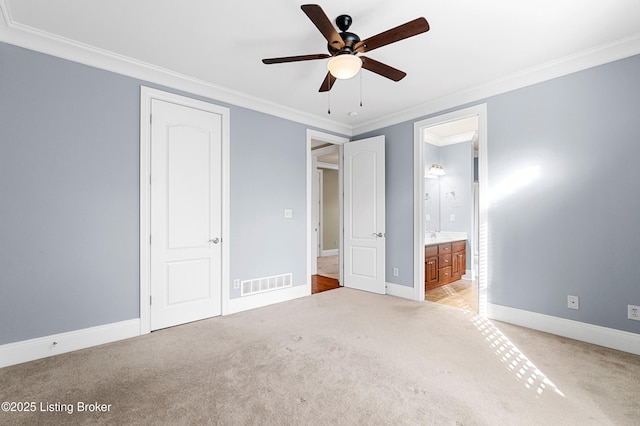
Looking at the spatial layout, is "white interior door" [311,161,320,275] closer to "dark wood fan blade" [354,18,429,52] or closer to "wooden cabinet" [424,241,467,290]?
"wooden cabinet" [424,241,467,290]

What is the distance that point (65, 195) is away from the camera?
2.54 m

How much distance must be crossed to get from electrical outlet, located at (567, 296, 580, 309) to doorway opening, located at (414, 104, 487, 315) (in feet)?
3.26

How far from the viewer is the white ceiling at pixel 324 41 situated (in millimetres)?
2092

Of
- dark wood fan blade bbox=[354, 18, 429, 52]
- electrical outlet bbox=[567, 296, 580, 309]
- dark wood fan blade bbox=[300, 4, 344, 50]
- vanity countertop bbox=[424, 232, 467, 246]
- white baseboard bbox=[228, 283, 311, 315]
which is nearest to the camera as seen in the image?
dark wood fan blade bbox=[300, 4, 344, 50]

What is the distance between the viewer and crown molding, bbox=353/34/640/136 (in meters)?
2.55

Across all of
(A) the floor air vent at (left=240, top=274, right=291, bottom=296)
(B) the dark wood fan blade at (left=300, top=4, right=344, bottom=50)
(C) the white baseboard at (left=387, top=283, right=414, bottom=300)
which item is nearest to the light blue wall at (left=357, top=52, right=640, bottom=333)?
(C) the white baseboard at (left=387, top=283, right=414, bottom=300)

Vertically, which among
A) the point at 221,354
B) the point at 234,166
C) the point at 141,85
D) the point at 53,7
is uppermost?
the point at 53,7

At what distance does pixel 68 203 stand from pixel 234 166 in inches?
64.0

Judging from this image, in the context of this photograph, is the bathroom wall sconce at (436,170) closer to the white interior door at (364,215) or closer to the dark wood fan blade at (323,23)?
the white interior door at (364,215)

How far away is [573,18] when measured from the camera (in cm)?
221

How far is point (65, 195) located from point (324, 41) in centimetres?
260

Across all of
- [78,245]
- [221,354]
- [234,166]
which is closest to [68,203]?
[78,245]

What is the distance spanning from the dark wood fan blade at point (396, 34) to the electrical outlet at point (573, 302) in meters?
2.83

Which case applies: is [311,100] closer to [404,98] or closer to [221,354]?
[404,98]
